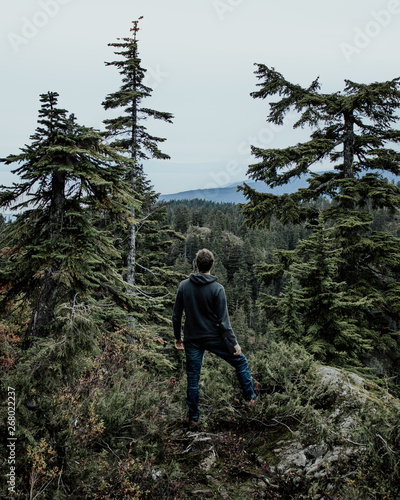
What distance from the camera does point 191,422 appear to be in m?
4.22

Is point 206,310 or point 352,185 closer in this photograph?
point 206,310

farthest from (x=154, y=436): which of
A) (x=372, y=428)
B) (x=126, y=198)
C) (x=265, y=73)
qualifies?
(x=265, y=73)

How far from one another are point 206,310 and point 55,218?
12.2 ft

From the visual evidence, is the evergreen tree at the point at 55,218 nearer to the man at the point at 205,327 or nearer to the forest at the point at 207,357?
the forest at the point at 207,357

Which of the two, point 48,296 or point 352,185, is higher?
point 352,185

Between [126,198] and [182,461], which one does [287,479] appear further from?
[126,198]

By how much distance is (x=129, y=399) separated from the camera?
4.05 meters

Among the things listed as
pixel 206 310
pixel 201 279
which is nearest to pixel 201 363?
pixel 206 310

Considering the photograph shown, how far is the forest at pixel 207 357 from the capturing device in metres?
2.85

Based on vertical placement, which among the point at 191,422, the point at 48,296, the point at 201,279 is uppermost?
the point at 201,279

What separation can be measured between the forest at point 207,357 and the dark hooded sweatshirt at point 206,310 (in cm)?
104

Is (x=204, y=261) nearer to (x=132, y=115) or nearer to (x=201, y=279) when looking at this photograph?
(x=201, y=279)

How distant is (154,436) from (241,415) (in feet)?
4.07

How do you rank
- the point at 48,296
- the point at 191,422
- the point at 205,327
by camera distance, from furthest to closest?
the point at 48,296
the point at 191,422
the point at 205,327
